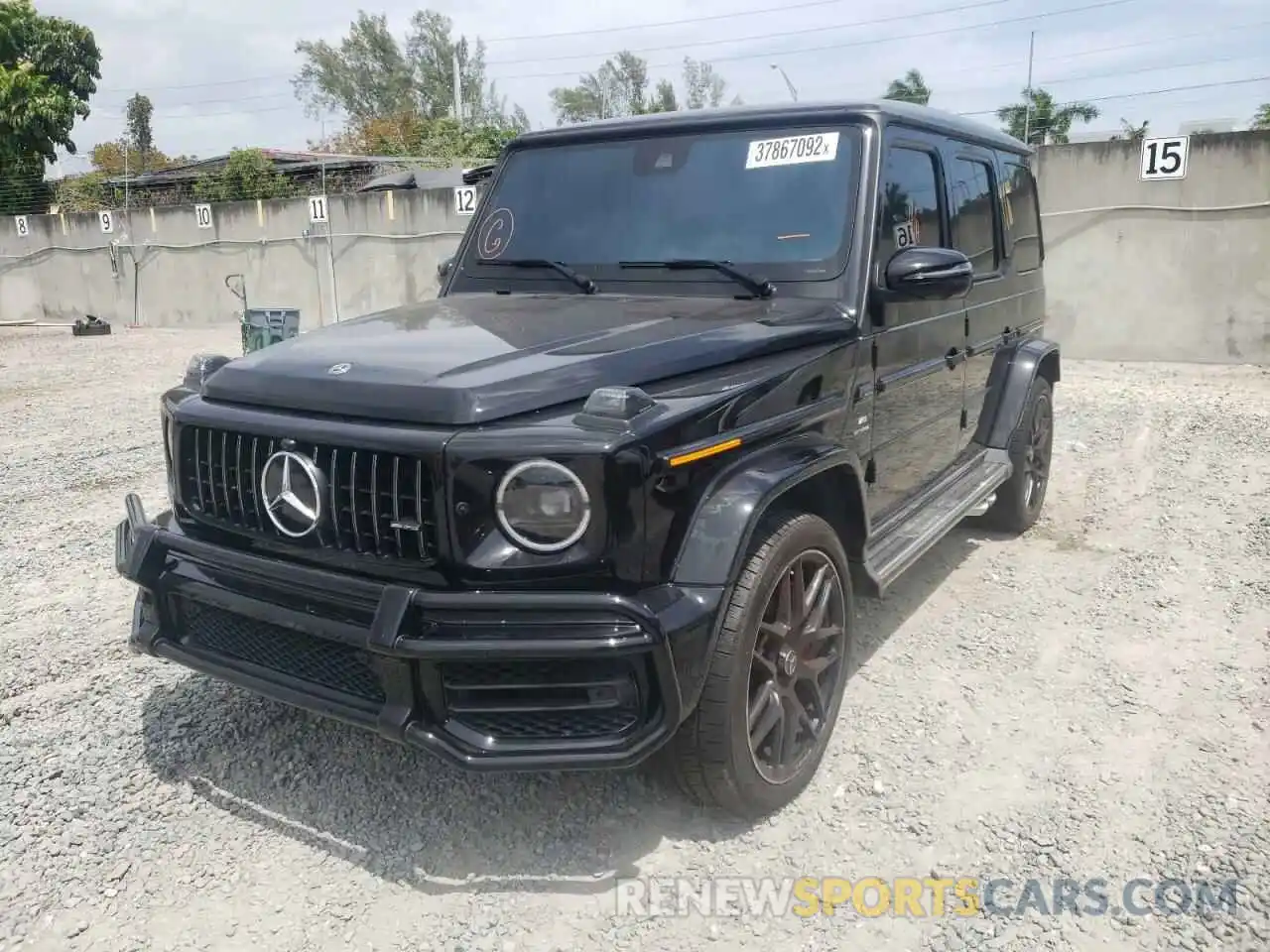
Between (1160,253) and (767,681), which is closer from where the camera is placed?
(767,681)

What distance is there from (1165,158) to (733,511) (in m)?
10.6


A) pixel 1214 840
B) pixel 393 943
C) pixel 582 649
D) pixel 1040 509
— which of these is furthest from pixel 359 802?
pixel 1040 509

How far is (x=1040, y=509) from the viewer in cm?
603

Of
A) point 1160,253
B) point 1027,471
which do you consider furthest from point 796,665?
point 1160,253

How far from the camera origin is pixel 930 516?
13.7 ft

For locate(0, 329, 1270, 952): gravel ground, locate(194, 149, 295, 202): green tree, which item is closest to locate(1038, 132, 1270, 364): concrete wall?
locate(0, 329, 1270, 952): gravel ground

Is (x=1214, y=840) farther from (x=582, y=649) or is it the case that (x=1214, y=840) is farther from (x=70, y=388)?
(x=70, y=388)

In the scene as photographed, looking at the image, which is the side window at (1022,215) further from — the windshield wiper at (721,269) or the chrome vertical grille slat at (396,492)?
the chrome vertical grille slat at (396,492)

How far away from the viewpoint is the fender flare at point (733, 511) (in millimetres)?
2523

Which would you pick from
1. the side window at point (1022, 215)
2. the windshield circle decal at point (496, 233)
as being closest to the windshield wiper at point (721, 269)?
the windshield circle decal at point (496, 233)

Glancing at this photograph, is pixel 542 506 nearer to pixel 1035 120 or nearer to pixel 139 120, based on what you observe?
pixel 1035 120

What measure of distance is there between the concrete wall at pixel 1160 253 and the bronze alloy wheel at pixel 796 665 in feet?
32.5

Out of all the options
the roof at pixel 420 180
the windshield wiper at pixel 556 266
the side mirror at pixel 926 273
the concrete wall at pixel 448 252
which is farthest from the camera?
the roof at pixel 420 180

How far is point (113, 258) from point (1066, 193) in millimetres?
18744
